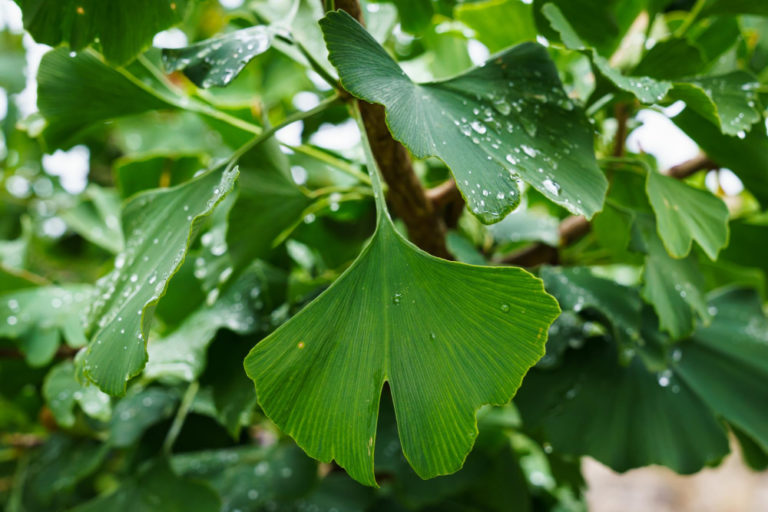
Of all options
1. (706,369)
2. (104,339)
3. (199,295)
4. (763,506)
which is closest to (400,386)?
(104,339)

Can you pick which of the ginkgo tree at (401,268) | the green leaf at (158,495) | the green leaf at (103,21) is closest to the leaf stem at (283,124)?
the ginkgo tree at (401,268)

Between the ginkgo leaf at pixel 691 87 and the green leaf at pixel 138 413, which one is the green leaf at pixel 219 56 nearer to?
the ginkgo leaf at pixel 691 87

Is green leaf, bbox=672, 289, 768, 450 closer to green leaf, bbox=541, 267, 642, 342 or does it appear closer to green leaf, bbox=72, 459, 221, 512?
green leaf, bbox=541, 267, 642, 342

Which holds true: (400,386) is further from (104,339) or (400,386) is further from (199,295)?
(199,295)

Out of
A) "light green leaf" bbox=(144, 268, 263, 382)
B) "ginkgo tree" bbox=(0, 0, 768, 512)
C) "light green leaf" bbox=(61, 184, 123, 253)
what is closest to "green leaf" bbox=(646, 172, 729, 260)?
"ginkgo tree" bbox=(0, 0, 768, 512)

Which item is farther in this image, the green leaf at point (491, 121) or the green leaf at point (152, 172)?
the green leaf at point (152, 172)

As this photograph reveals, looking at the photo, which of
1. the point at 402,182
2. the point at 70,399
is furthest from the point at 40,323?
the point at 402,182
